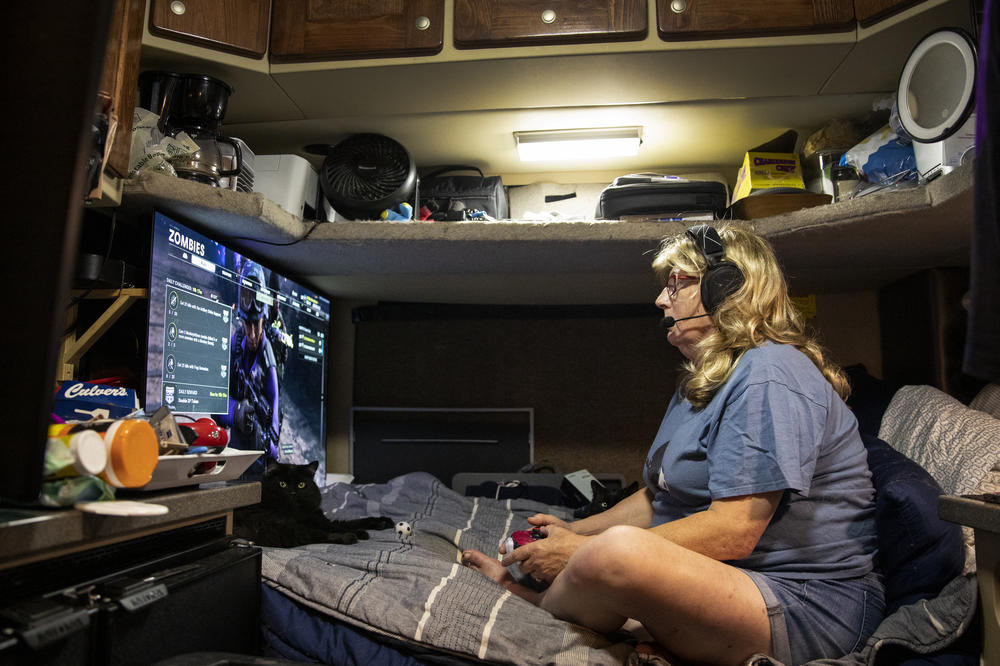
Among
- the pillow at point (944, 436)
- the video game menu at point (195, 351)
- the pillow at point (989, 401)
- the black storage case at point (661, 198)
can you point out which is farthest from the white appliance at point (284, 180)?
the pillow at point (989, 401)

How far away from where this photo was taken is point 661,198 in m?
1.76

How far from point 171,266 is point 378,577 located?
0.80 meters

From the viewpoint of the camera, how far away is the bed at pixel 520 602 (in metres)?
0.89

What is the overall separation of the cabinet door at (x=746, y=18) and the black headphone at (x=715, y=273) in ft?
1.74

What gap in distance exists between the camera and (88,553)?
2.26 feet

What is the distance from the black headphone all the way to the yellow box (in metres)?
0.61

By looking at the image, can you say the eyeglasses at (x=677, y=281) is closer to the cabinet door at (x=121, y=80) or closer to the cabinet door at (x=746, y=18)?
the cabinet door at (x=746, y=18)

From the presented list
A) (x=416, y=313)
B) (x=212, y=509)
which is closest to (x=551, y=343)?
(x=416, y=313)

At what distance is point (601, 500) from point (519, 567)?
682 mm

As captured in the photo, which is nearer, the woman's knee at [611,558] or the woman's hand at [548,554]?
the woman's knee at [611,558]

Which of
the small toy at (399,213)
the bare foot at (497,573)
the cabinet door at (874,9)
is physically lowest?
the bare foot at (497,573)

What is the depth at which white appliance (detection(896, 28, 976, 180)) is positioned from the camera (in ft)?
4.11

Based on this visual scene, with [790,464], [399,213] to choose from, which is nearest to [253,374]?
[399,213]

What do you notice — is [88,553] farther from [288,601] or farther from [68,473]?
[288,601]
